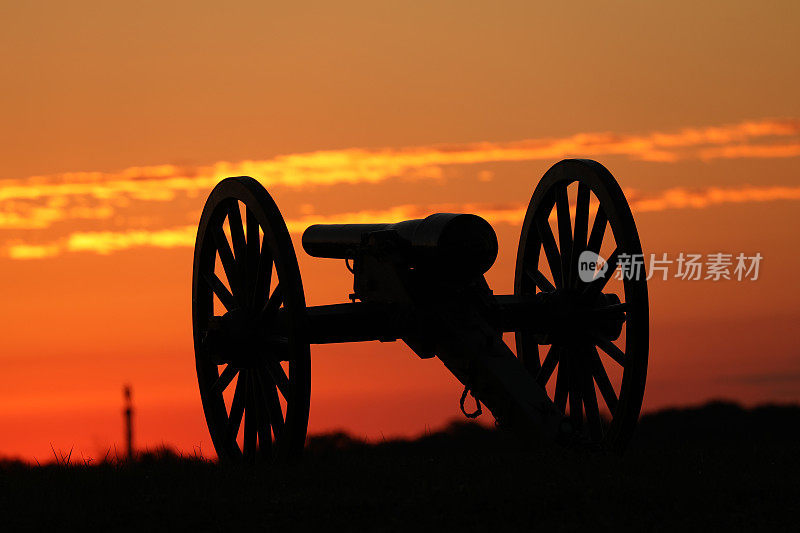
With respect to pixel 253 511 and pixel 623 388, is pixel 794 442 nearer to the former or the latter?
pixel 623 388

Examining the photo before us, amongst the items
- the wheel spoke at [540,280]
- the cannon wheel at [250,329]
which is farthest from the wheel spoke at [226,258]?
the wheel spoke at [540,280]

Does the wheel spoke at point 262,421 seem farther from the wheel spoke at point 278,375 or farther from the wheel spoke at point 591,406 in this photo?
the wheel spoke at point 591,406

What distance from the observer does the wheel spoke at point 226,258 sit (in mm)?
12266

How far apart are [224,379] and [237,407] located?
34cm

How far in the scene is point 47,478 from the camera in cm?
1082

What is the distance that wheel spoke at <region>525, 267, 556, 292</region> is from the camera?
13.3 m

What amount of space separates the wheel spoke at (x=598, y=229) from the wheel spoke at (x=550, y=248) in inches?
26.6

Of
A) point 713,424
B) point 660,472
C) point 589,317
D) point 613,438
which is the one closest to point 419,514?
point 660,472

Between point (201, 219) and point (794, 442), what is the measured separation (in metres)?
5.50

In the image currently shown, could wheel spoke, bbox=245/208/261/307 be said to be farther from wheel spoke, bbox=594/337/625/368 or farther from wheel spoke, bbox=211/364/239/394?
wheel spoke, bbox=594/337/625/368

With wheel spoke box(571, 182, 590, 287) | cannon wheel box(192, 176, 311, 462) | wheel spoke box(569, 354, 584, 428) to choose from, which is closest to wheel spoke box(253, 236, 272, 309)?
cannon wheel box(192, 176, 311, 462)

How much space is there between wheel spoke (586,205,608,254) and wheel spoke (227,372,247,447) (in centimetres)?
312

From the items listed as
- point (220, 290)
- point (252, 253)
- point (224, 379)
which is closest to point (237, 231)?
point (252, 253)

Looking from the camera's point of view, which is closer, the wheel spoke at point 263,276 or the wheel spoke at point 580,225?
the wheel spoke at point 263,276
